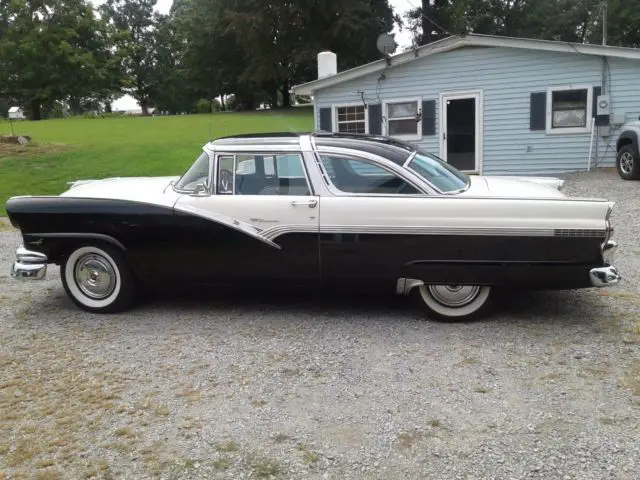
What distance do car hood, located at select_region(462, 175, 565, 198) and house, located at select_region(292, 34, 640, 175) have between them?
9008 mm

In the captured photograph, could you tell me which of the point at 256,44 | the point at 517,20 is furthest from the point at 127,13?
the point at 517,20

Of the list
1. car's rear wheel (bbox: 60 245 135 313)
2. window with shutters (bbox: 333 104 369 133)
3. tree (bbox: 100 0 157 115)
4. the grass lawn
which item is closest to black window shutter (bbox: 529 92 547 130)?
window with shutters (bbox: 333 104 369 133)

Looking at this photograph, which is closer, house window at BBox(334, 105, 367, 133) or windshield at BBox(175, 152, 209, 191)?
windshield at BBox(175, 152, 209, 191)

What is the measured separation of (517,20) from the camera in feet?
156

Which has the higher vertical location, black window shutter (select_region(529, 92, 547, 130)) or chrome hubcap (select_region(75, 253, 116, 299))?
black window shutter (select_region(529, 92, 547, 130))

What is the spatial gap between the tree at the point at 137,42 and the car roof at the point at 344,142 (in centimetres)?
5783

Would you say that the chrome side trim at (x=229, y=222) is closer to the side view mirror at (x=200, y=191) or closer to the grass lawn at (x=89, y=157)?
the side view mirror at (x=200, y=191)

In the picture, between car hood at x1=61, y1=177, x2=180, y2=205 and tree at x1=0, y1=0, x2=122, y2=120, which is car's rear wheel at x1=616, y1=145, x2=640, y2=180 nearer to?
car hood at x1=61, y1=177, x2=180, y2=205

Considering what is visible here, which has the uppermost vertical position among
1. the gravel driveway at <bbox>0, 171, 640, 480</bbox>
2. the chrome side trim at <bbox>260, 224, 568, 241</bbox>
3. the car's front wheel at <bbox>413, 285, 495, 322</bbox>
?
the chrome side trim at <bbox>260, 224, 568, 241</bbox>

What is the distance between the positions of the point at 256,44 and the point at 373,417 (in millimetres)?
43454

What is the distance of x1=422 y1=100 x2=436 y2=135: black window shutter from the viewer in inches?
577

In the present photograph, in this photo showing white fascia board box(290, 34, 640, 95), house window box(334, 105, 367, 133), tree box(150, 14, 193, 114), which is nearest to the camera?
white fascia board box(290, 34, 640, 95)

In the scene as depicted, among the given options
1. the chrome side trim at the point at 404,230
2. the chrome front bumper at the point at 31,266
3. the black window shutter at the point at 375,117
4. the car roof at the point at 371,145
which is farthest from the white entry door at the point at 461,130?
the chrome front bumper at the point at 31,266

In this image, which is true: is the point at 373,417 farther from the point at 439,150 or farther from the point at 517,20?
the point at 517,20
